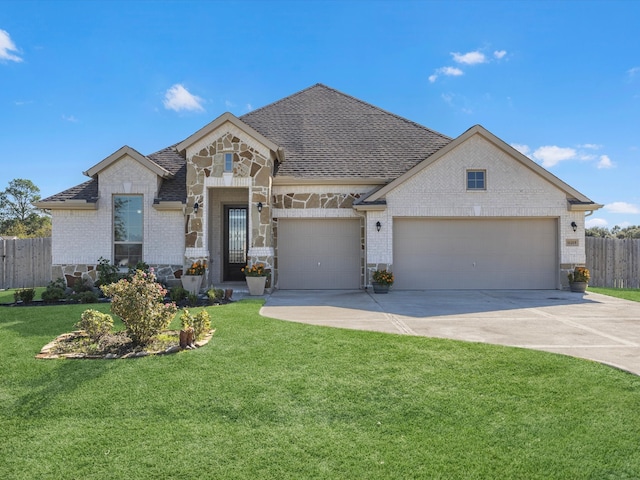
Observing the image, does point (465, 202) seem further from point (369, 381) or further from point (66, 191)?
point (66, 191)

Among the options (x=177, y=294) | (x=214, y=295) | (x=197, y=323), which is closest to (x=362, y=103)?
(x=214, y=295)

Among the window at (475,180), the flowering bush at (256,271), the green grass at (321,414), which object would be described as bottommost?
the green grass at (321,414)

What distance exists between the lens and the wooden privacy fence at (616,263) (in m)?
16.0

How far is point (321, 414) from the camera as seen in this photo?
4.05 metres

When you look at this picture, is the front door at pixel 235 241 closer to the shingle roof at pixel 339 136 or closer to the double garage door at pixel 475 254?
the shingle roof at pixel 339 136

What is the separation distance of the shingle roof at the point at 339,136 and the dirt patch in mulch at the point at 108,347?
8.45m

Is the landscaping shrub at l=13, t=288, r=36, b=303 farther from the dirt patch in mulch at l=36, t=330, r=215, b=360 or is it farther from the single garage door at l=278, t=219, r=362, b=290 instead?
the single garage door at l=278, t=219, r=362, b=290

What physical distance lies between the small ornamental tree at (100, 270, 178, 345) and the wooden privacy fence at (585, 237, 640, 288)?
56.2 ft

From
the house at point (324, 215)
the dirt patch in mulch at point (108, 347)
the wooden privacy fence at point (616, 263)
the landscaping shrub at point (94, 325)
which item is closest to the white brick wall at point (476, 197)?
the house at point (324, 215)

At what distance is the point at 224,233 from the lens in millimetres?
14430

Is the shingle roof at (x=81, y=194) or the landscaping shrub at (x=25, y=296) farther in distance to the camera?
the shingle roof at (x=81, y=194)

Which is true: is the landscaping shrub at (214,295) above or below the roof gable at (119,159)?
below

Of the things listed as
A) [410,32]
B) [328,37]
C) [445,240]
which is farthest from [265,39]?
[445,240]

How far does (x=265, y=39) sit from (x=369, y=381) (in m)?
13.0
